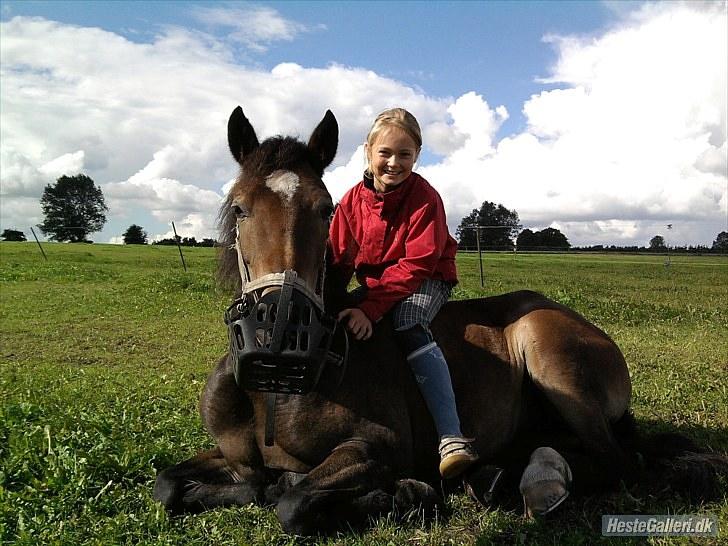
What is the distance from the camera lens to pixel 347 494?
11.0ft

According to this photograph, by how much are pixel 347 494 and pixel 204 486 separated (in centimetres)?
101

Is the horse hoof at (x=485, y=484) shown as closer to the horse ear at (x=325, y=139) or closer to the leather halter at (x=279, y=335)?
the leather halter at (x=279, y=335)

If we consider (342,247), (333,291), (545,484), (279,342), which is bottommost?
(545,484)

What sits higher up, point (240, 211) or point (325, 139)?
point (325, 139)

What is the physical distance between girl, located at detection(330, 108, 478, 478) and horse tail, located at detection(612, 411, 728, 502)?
1.43 meters

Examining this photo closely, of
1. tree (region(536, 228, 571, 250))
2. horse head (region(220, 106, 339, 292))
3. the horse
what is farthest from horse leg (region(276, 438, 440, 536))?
tree (region(536, 228, 571, 250))

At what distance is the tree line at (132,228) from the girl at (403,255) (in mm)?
51992

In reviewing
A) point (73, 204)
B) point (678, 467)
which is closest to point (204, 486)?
point (678, 467)

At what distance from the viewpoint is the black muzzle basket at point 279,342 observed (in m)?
2.97

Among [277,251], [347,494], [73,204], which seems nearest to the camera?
[277,251]

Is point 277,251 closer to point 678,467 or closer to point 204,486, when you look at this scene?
point 204,486

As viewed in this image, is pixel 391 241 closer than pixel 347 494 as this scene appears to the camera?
No

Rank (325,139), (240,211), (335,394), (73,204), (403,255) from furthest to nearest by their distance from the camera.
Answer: (73,204) < (403,255) < (325,139) < (335,394) < (240,211)

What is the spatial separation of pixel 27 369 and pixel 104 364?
98 cm
